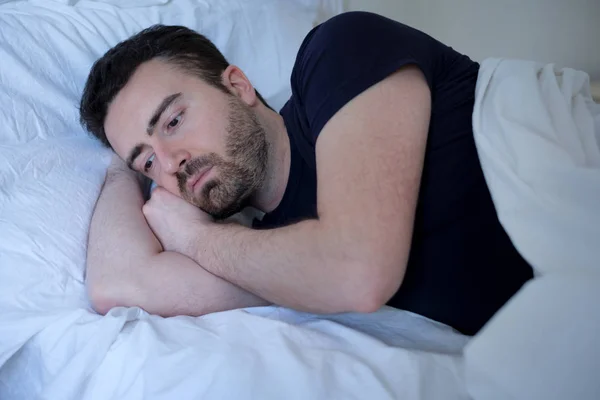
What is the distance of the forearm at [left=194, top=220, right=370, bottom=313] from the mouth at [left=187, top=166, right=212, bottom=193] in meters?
0.14

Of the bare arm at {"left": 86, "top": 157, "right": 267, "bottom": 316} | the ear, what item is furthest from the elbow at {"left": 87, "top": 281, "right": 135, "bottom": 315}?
the ear

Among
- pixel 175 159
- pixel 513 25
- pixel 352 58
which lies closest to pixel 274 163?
pixel 175 159

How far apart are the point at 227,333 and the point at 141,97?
51cm

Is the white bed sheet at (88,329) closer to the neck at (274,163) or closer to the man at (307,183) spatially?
the man at (307,183)

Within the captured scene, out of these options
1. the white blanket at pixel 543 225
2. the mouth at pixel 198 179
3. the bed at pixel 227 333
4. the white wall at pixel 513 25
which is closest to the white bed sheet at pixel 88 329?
the bed at pixel 227 333

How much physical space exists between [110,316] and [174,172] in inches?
11.8

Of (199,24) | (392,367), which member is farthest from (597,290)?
(199,24)

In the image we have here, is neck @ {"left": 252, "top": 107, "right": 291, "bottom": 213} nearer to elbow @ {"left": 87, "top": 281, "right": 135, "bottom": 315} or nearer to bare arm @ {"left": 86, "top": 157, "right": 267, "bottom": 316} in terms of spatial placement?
bare arm @ {"left": 86, "top": 157, "right": 267, "bottom": 316}

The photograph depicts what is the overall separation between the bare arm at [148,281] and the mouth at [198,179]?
13cm

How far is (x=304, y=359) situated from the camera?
675mm

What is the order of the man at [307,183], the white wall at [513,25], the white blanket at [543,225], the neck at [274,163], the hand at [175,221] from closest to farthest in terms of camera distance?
the white blanket at [543,225], the man at [307,183], the hand at [175,221], the neck at [274,163], the white wall at [513,25]

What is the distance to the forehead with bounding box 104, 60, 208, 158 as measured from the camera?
3.14 ft

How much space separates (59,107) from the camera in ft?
3.60

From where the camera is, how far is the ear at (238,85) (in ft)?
3.41
